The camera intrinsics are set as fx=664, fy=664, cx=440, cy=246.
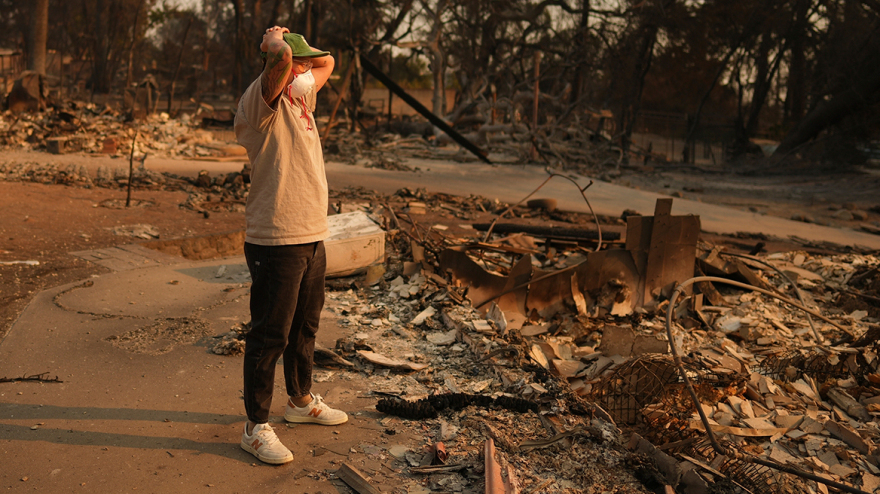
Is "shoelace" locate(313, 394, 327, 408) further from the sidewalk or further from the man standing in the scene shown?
the man standing

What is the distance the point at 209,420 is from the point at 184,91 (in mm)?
29280

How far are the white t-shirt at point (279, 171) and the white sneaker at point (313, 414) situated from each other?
88 cm

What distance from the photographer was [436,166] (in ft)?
54.7

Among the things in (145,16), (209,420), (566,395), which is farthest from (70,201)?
(145,16)

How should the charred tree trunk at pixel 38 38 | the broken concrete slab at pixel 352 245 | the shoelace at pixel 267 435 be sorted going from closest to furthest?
the shoelace at pixel 267 435 → the broken concrete slab at pixel 352 245 → the charred tree trunk at pixel 38 38


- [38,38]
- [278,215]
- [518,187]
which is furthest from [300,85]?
[38,38]

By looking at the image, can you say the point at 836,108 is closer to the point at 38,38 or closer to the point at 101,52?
the point at 38,38

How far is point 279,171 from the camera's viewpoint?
274cm

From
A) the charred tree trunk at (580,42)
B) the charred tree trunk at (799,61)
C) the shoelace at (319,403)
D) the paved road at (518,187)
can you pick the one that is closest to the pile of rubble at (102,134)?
the paved road at (518,187)

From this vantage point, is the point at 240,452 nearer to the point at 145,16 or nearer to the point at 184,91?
the point at 184,91

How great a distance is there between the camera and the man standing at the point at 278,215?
2.71 m

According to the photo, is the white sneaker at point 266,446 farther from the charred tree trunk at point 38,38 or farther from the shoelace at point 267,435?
the charred tree trunk at point 38,38

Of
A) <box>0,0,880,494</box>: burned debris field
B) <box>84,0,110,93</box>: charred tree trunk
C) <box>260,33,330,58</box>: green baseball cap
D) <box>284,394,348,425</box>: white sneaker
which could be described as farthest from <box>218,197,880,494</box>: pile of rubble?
<box>84,0,110,93</box>: charred tree trunk

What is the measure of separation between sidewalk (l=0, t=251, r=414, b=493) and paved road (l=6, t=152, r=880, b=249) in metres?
7.56
